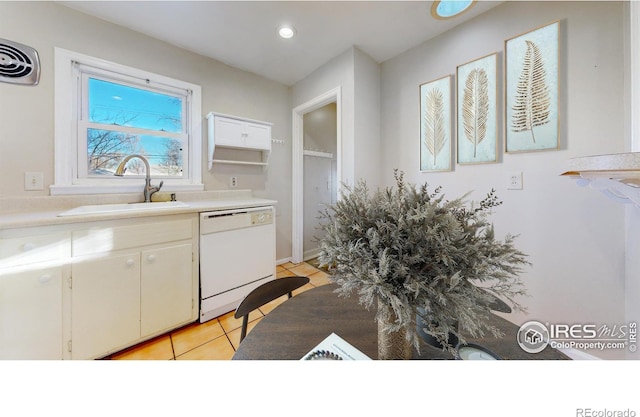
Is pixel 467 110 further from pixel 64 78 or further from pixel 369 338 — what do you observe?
pixel 64 78

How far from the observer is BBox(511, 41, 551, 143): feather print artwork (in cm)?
138

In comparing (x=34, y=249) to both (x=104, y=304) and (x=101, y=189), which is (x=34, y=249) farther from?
(x=101, y=189)

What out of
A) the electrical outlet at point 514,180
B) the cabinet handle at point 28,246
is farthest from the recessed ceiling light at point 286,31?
the cabinet handle at point 28,246

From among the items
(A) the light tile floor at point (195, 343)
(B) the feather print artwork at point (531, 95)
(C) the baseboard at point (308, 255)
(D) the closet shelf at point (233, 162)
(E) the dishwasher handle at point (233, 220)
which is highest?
(B) the feather print artwork at point (531, 95)

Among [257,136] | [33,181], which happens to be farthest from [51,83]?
[257,136]

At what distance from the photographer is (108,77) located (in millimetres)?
1854

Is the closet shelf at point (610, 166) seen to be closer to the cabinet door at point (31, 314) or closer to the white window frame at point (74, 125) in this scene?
the cabinet door at point (31, 314)

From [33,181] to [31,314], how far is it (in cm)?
104

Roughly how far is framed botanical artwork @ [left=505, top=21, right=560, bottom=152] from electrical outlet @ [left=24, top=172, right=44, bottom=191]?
341cm

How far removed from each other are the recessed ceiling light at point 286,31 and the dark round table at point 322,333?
7.35 ft

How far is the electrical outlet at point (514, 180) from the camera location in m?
1.51

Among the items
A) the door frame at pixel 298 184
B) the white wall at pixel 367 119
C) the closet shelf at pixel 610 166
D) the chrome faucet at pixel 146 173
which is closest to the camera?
the closet shelf at pixel 610 166

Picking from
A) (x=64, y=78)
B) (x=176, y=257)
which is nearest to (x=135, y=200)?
(x=176, y=257)

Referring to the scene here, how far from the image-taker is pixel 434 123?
1.93 metres
